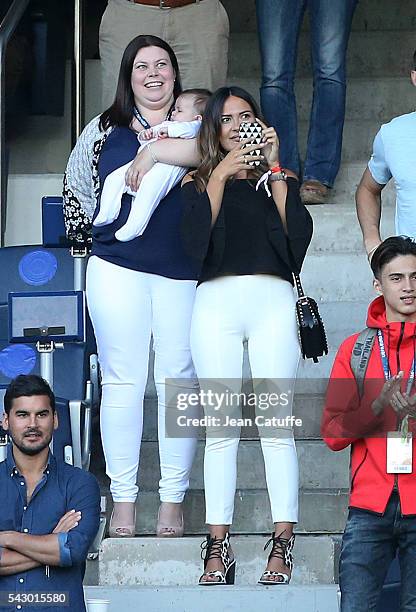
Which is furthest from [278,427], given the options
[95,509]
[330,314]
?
[330,314]

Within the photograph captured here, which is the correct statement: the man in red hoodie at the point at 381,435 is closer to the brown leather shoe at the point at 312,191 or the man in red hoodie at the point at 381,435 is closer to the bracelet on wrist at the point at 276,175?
the bracelet on wrist at the point at 276,175

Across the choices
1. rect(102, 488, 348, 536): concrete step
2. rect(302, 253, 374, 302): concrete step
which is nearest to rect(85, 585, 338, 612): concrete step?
rect(102, 488, 348, 536): concrete step

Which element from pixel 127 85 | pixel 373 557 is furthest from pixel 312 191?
pixel 373 557

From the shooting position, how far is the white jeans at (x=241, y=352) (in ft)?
15.9

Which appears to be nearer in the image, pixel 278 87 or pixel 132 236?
pixel 132 236

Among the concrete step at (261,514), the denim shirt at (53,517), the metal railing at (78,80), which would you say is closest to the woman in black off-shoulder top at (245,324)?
the denim shirt at (53,517)

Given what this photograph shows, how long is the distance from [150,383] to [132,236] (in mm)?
1152

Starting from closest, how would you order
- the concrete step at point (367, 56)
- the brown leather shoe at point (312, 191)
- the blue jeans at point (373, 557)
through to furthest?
the blue jeans at point (373, 557), the brown leather shoe at point (312, 191), the concrete step at point (367, 56)

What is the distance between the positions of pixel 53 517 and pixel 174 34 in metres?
2.50

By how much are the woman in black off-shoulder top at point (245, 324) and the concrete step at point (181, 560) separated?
0.91 feet

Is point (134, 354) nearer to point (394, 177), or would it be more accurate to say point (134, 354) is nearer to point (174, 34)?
point (394, 177)

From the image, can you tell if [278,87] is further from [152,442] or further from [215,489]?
[215,489]

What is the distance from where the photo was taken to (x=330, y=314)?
628 cm

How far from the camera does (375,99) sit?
7930mm
